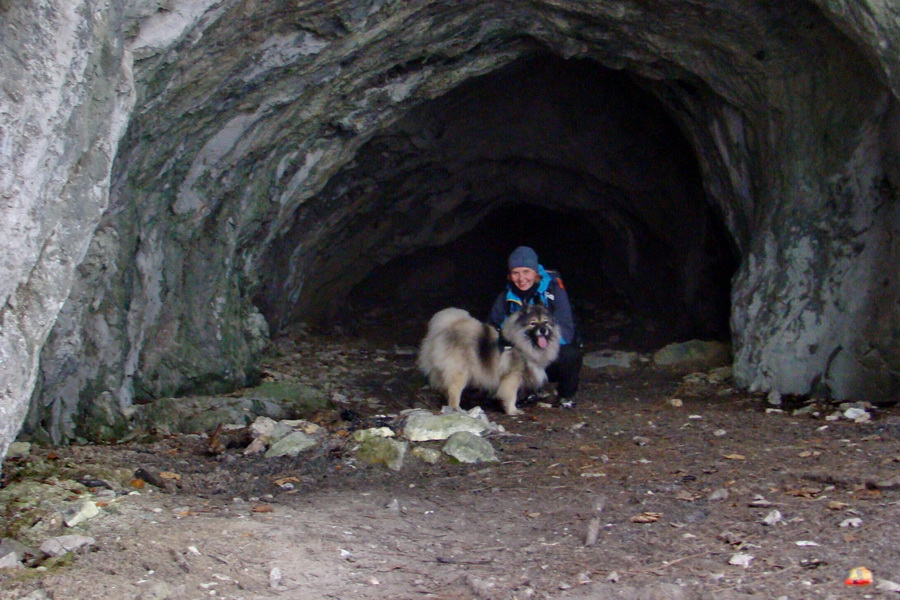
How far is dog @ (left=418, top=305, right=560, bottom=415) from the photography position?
25.4ft

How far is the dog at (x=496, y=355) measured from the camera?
774cm

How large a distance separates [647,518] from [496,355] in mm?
3241

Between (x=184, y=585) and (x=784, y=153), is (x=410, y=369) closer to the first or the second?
(x=784, y=153)

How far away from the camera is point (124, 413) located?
273 inches

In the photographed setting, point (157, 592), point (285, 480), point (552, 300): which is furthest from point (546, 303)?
point (157, 592)

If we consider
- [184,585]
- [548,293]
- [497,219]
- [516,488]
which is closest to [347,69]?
[548,293]

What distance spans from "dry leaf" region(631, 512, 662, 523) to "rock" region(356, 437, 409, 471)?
70.8 inches

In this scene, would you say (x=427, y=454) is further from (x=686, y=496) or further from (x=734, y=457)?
(x=734, y=457)

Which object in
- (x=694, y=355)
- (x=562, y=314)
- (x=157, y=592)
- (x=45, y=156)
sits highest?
(x=45, y=156)

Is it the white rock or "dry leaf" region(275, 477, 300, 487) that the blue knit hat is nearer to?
"dry leaf" region(275, 477, 300, 487)

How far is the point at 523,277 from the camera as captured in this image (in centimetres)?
788

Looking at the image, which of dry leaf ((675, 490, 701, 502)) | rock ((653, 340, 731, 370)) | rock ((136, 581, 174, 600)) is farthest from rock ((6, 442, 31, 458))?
rock ((653, 340, 731, 370))

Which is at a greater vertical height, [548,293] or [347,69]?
[347,69]

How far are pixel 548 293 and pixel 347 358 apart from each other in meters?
3.29
